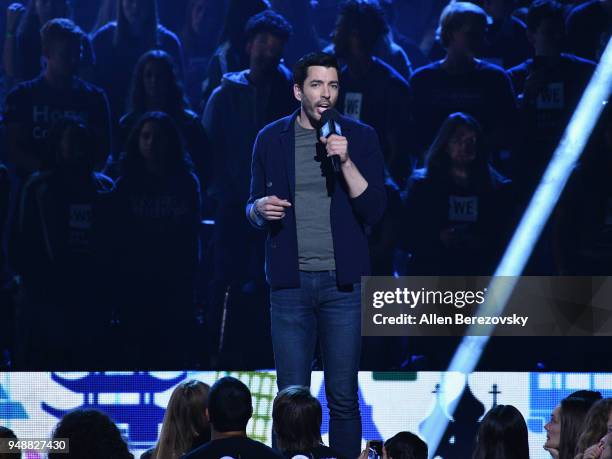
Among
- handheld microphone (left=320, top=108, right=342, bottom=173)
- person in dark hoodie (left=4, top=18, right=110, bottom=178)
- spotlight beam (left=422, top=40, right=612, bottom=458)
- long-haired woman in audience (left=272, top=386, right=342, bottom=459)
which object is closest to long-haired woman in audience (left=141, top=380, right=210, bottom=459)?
long-haired woman in audience (left=272, top=386, right=342, bottom=459)

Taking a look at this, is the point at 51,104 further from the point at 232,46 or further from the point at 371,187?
the point at 371,187

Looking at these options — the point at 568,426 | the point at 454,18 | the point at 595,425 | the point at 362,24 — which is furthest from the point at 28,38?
the point at 595,425

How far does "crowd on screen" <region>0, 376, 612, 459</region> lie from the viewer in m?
2.32

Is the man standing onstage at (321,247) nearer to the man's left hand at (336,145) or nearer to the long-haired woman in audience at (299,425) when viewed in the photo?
the man's left hand at (336,145)

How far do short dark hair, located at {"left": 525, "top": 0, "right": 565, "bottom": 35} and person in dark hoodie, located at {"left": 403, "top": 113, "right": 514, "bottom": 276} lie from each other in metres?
0.58

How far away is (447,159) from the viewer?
5.25 metres

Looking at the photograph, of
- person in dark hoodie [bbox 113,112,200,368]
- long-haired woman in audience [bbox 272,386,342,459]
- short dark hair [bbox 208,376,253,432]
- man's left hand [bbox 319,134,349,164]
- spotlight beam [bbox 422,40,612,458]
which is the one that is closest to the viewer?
short dark hair [bbox 208,376,253,432]

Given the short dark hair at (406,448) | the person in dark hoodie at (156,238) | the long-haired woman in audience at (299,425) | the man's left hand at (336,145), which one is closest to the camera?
the long-haired woman in audience at (299,425)

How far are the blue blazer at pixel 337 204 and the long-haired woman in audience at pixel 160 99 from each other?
1.79m

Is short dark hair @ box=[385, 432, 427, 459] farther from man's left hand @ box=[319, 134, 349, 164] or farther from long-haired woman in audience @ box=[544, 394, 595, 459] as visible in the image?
man's left hand @ box=[319, 134, 349, 164]

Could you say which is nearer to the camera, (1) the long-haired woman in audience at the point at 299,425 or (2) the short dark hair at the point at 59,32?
(1) the long-haired woman in audience at the point at 299,425

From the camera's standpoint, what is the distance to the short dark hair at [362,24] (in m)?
5.23

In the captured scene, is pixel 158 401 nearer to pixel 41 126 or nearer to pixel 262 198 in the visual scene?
pixel 41 126

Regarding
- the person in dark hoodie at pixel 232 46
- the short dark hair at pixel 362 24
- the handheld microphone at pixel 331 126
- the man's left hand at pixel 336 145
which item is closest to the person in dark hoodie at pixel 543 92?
the short dark hair at pixel 362 24
